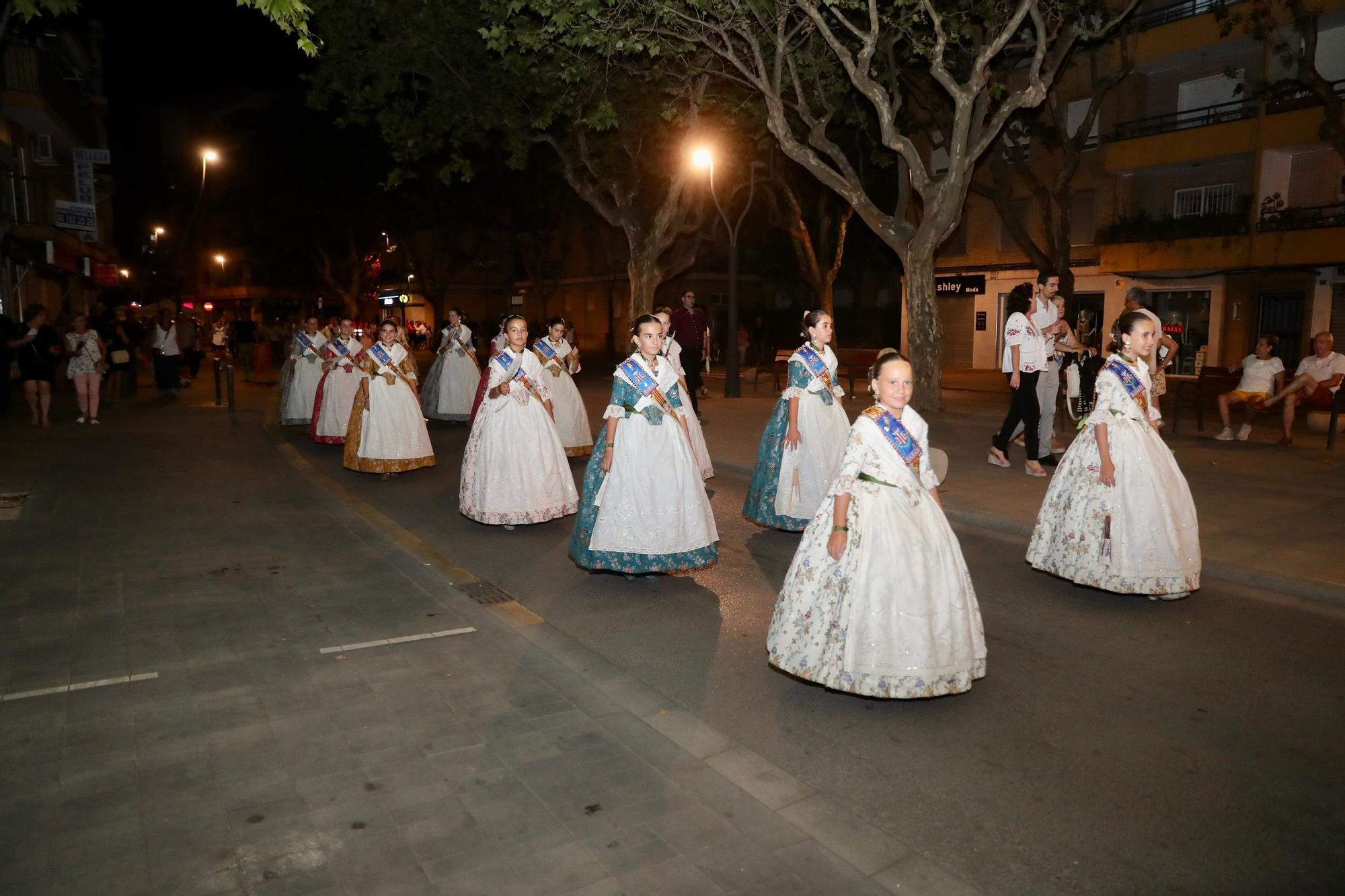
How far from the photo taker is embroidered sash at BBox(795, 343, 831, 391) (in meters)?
8.35

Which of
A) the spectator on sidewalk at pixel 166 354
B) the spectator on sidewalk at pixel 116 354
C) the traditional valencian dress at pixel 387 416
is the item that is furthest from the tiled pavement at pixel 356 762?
the spectator on sidewalk at pixel 166 354

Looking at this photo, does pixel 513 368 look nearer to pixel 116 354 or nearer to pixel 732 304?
pixel 732 304

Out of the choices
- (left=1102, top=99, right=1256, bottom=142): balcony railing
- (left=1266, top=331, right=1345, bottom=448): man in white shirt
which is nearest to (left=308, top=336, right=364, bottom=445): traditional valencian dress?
(left=1266, top=331, right=1345, bottom=448): man in white shirt

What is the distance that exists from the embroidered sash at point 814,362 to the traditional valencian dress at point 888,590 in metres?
3.42

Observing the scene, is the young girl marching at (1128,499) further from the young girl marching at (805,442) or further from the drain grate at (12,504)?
the drain grate at (12,504)

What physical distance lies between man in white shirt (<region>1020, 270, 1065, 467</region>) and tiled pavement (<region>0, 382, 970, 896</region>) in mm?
7439

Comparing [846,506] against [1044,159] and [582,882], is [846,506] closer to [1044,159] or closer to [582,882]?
[582,882]

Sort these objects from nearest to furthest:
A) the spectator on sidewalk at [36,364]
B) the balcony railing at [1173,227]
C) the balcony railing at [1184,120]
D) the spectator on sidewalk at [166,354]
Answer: the spectator on sidewalk at [36,364], the spectator on sidewalk at [166,354], the balcony railing at [1173,227], the balcony railing at [1184,120]

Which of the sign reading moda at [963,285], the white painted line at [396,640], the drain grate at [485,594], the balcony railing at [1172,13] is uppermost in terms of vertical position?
the balcony railing at [1172,13]

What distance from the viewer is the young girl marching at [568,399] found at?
41.0 ft

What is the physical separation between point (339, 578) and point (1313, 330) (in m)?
25.8

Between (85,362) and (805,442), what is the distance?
44.7 feet

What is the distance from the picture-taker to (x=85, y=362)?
16.7 meters


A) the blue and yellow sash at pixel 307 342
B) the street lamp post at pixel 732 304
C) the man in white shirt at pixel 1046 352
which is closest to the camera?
the man in white shirt at pixel 1046 352
